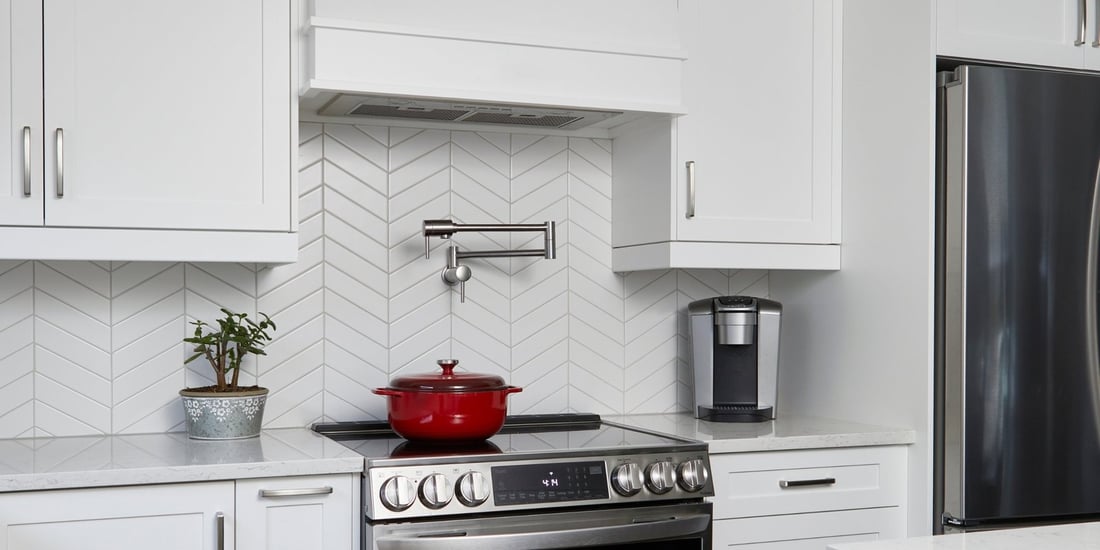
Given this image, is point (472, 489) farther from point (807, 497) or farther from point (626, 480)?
point (807, 497)

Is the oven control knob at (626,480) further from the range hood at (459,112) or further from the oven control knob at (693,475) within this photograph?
the range hood at (459,112)

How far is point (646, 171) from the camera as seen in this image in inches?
115

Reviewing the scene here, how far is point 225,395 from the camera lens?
8.03ft

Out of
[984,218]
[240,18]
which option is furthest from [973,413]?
[240,18]

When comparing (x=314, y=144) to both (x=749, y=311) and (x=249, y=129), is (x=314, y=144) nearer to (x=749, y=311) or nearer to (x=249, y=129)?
(x=249, y=129)

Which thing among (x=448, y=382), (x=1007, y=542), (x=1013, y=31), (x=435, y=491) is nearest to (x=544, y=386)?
(x=448, y=382)

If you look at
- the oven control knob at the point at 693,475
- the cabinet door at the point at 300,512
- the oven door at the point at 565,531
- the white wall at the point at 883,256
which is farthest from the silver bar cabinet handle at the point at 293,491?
the white wall at the point at 883,256

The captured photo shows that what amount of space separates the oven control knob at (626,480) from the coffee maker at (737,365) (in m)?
0.64

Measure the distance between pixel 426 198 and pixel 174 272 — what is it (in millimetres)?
664

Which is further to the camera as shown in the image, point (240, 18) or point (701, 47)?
point (701, 47)

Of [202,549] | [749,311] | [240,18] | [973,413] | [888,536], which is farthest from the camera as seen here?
[749,311]

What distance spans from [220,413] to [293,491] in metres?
0.37

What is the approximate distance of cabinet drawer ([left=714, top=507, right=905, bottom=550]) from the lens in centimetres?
257

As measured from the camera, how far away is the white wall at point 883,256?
2.64 m
